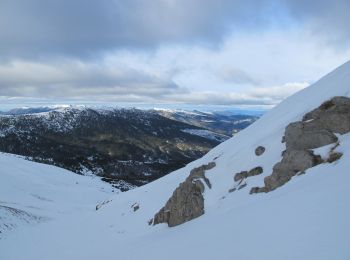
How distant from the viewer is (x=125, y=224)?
→ 3347 cm

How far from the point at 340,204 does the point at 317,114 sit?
14.7m

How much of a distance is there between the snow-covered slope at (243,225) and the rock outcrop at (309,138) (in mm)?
853

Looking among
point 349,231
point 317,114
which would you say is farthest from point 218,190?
point 349,231

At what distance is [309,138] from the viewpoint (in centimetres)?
2238

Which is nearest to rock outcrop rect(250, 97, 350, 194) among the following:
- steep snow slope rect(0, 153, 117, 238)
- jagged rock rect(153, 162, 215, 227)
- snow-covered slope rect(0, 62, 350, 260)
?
snow-covered slope rect(0, 62, 350, 260)

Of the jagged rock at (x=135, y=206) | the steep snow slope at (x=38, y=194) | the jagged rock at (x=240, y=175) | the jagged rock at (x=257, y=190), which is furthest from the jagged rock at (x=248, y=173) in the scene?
the steep snow slope at (x=38, y=194)

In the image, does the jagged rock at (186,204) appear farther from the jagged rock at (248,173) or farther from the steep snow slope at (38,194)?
the steep snow slope at (38,194)

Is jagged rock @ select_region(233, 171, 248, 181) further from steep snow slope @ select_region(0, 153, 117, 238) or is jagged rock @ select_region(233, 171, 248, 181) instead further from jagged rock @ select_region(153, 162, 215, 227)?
steep snow slope @ select_region(0, 153, 117, 238)

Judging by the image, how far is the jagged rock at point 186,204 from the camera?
24.6 meters

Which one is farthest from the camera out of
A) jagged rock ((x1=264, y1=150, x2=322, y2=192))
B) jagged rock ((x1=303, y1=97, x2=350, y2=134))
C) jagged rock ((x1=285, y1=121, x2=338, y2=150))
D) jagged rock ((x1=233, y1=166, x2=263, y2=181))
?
jagged rock ((x1=233, y1=166, x2=263, y2=181))

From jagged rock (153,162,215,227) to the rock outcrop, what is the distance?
16.4 ft

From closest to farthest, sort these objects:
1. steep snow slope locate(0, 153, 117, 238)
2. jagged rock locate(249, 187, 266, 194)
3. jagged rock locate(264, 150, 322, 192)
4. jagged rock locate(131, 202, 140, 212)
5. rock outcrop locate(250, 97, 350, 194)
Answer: jagged rock locate(264, 150, 322, 192) < rock outcrop locate(250, 97, 350, 194) < jagged rock locate(249, 187, 266, 194) < jagged rock locate(131, 202, 140, 212) < steep snow slope locate(0, 153, 117, 238)

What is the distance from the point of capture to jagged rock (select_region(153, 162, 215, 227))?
24641mm

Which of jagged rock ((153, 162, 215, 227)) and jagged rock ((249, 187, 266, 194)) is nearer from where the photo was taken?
jagged rock ((249, 187, 266, 194))
